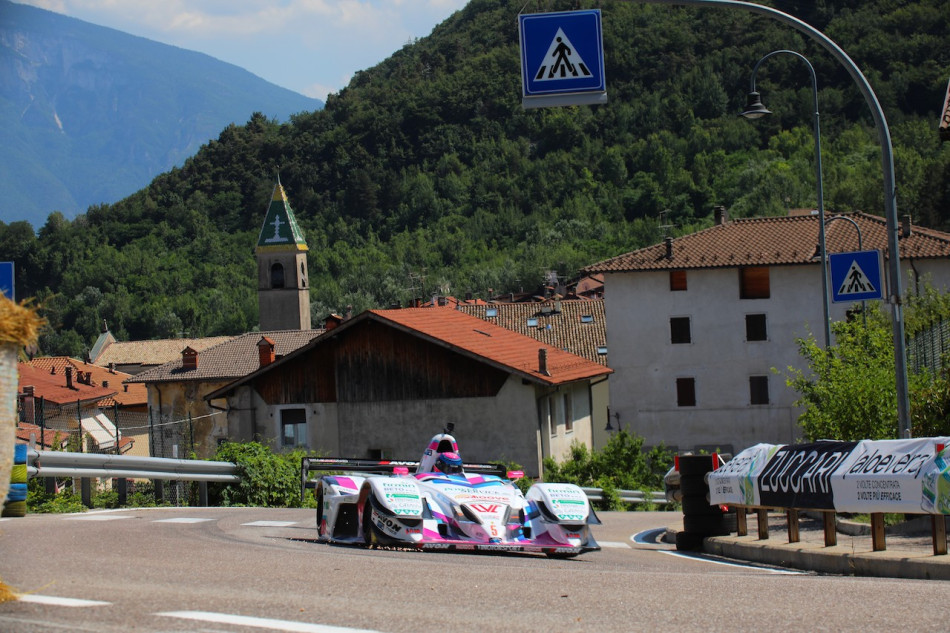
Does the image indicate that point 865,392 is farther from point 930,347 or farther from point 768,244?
point 768,244

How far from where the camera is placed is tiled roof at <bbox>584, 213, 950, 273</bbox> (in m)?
54.5

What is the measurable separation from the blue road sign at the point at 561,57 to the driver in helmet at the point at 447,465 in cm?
451

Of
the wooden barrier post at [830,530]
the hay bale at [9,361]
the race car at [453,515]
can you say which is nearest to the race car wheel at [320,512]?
the race car at [453,515]

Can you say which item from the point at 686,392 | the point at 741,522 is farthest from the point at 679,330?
the point at 741,522

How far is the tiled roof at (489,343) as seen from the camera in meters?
41.2

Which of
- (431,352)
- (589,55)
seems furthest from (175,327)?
(589,55)

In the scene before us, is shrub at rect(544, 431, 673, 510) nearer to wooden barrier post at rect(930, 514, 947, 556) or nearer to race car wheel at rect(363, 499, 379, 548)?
race car wheel at rect(363, 499, 379, 548)

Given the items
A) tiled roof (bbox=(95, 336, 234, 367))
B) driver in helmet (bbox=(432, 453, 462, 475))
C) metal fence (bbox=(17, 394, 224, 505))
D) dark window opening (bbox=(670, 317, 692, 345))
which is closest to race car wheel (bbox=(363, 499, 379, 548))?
driver in helmet (bbox=(432, 453, 462, 475))

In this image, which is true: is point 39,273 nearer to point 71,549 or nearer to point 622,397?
point 622,397

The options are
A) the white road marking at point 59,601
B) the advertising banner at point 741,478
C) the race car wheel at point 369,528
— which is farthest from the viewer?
the advertising banner at point 741,478

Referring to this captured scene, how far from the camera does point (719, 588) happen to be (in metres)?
9.53

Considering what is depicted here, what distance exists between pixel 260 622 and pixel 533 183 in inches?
7117

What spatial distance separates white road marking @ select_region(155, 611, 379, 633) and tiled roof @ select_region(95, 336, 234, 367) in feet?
367

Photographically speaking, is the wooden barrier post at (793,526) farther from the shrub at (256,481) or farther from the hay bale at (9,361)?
the shrub at (256,481)
